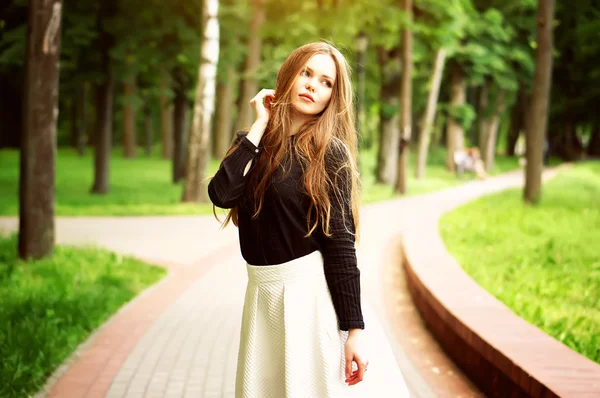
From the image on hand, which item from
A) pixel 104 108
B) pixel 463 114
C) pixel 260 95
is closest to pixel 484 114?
pixel 463 114

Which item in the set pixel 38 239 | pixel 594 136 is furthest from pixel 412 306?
pixel 594 136

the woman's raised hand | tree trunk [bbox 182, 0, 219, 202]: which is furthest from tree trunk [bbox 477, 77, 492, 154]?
the woman's raised hand

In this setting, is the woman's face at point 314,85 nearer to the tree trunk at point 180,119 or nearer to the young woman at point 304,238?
the young woman at point 304,238

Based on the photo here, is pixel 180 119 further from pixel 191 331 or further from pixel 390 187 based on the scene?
pixel 191 331

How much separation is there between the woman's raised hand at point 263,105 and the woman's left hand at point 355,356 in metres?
0.84

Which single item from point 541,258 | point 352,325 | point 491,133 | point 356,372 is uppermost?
point 352,325

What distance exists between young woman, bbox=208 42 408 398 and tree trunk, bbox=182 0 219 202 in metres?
14.0

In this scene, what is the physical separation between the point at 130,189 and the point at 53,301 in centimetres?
1716

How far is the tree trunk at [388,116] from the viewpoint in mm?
24578

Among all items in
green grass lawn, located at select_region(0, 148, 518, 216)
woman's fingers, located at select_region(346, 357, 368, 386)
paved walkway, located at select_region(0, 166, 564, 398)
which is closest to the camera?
woman's fingers, located at select_region(346, 357, 368, 386)

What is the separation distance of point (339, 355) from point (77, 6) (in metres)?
19.2

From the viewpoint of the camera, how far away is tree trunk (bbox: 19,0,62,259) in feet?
29.3

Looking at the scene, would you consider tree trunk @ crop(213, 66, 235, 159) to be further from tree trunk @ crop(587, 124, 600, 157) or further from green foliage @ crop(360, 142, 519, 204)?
tree trunk @ crop(587, 124, 600, 157)

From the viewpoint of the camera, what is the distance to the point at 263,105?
284 cm
